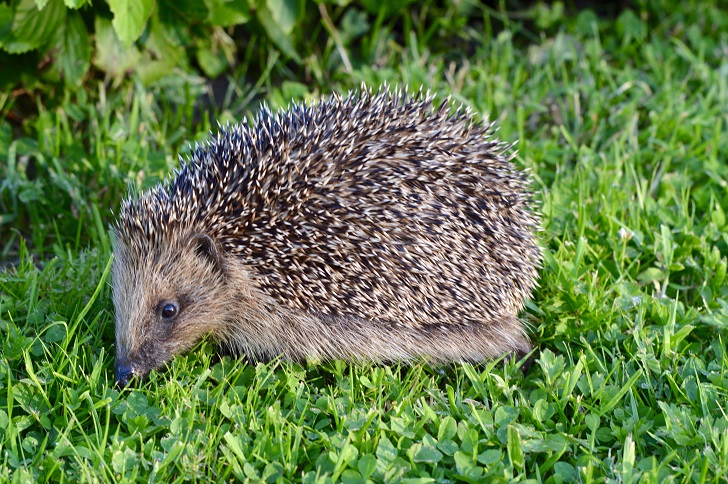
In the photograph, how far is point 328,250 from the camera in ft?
12.8

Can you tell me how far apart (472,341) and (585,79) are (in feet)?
10.5

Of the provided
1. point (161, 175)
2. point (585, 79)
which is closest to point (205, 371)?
point (161, 175)

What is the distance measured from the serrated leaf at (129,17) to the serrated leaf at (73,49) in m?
0.76

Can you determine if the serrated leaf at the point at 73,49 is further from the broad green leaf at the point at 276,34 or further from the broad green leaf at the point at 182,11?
the broad green leaf at the point at 276,34

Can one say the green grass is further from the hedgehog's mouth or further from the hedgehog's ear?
the hedgehog's ear

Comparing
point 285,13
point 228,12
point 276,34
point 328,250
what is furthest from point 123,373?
point 276,34

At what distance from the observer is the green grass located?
342 centimetres

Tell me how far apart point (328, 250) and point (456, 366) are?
0.88 meters

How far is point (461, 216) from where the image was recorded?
4020 millimetres

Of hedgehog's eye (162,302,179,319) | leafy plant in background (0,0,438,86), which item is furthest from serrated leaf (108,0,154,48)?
hedgehog's eye (162,302,179,319)

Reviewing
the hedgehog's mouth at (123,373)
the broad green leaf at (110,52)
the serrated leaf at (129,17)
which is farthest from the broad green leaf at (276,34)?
the hedgehog's mouth at (123,373)

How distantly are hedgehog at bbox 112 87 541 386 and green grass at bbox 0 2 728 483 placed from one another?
158 mm

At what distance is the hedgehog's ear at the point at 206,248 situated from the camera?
3918 millimetres

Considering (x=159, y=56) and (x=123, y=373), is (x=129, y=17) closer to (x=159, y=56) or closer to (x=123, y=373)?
(x=159, y=56)
